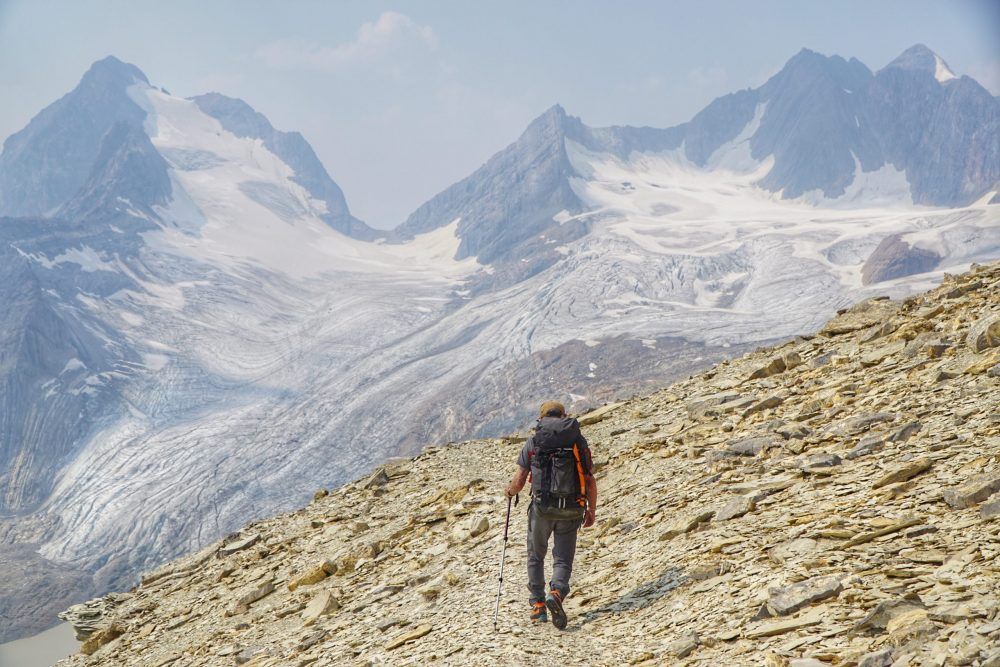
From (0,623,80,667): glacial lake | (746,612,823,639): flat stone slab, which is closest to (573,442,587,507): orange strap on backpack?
(746,612,823,639): flat stone slab

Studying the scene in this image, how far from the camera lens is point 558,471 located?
355 inches

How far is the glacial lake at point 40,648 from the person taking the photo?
8300 centimetres

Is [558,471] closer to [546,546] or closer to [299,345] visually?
[546,546]

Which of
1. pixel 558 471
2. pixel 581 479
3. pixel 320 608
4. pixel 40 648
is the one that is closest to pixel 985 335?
pixel 581 479

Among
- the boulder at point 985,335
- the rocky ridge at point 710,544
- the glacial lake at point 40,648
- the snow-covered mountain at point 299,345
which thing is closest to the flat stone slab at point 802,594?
the rocky ridge at point 710,544

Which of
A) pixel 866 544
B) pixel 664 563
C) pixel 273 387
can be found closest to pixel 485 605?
pixel 664 563

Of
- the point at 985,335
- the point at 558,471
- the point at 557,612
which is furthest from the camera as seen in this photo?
the point at 985,335

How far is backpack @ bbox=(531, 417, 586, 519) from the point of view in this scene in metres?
9.00

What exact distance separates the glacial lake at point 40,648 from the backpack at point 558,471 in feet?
292

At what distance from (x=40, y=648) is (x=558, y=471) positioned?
323 feet

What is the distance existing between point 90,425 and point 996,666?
143 meters

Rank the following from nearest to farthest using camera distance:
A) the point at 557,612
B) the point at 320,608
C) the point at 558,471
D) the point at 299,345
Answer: the point at 557,612 < the point at 558,471 < the point at 320,608 < the point at 299,345

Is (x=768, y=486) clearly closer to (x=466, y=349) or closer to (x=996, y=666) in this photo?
(x=996, y=666)

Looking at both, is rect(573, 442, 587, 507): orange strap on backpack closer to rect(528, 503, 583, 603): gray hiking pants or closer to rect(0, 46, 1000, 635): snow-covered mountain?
rect(528, 503, 583, 603): gray hiking pants
